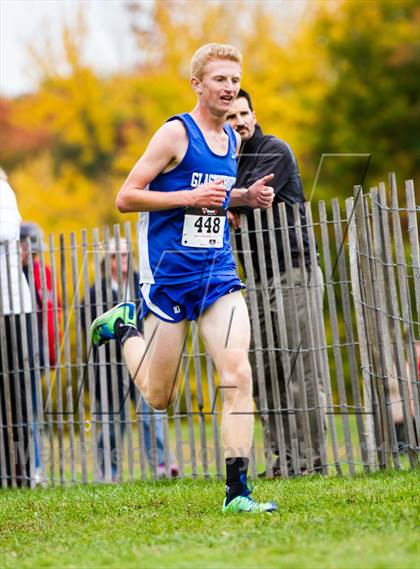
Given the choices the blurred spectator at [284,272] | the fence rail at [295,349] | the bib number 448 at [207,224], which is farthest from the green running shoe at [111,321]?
the bib number 448 at [207,224]

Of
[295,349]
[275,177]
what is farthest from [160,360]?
[275,177]

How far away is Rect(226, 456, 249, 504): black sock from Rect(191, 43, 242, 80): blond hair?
1.82 m

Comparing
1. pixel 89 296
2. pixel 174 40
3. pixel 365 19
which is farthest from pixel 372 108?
pixel 89 296

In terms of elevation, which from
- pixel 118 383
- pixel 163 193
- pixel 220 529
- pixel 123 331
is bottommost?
pixel 220 529

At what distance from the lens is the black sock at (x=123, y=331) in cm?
653

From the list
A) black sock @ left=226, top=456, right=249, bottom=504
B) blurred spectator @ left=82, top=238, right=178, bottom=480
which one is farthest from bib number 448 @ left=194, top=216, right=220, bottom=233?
blurred spectator @ left=82, top=238, right=178, bottom=480

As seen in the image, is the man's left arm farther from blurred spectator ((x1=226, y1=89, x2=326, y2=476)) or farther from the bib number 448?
the bib number 448

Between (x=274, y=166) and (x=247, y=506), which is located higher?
(x=274, y=166)

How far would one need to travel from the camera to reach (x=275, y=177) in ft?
24.0

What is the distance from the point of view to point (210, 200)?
17.8 feet

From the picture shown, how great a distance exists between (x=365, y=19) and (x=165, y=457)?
18.9m

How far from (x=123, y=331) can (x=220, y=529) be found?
190 cm

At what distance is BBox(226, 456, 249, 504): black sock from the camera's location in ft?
17.5

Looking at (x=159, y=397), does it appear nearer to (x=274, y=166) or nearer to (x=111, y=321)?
(x=111, y=321)
